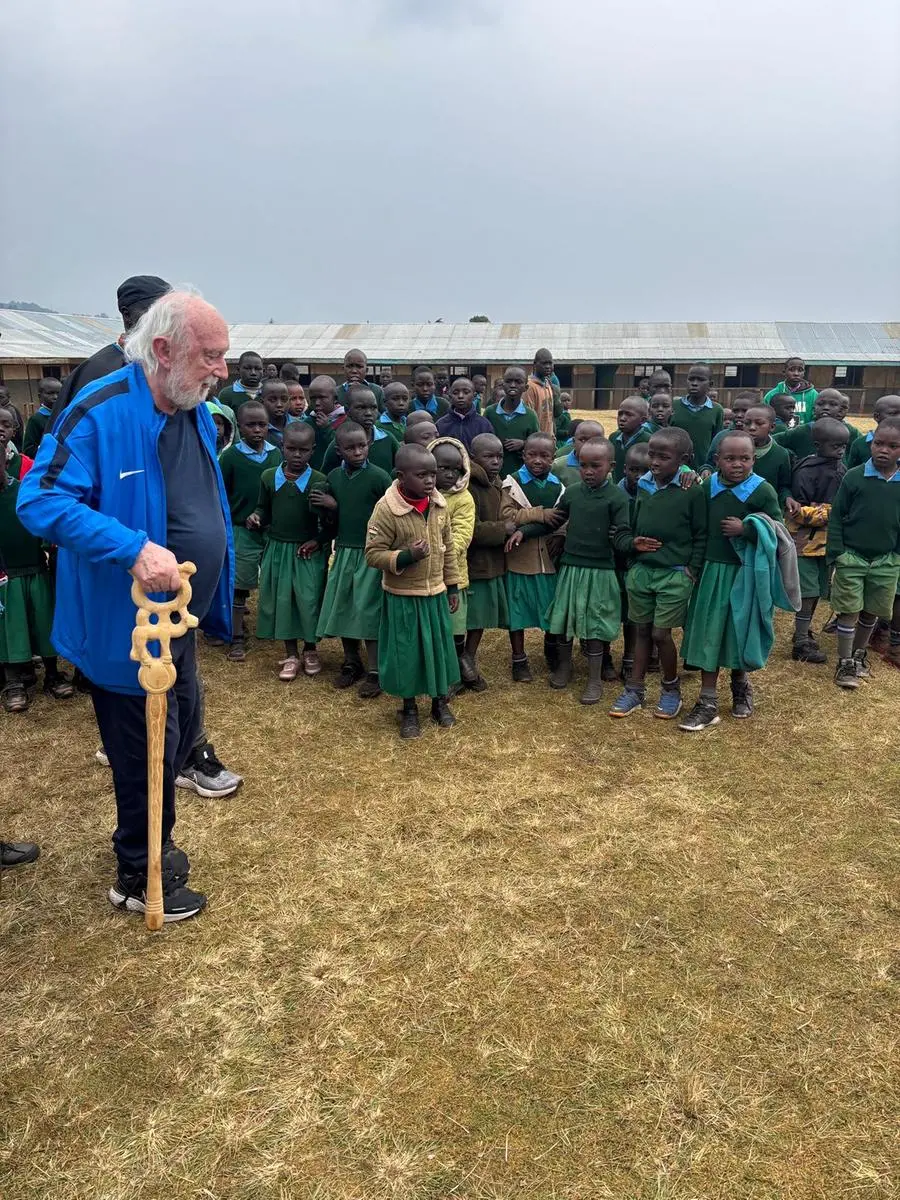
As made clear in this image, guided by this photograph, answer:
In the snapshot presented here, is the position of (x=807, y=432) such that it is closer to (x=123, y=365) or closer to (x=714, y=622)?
(x=714, y=622)

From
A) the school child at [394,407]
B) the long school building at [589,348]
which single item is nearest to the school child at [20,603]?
the school child at [394,407]

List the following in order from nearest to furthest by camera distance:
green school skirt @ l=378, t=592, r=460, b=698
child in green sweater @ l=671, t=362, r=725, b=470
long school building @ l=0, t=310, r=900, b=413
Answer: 1. green school skirt @ l=378, t=592, r=460, b=698
2. child in green sweater @ l=671, t=362, r=725, b=470
3. long school building @ l=0, t=310, r=900, b=413

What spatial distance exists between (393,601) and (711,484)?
1.91 meters

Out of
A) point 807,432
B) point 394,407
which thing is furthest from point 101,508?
point 807,432

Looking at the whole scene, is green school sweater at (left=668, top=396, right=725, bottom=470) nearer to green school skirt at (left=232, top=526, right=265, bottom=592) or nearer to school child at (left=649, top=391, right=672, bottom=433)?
school child at (left=649, top=391, right=672, bottom=433)

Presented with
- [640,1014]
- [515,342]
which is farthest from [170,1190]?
[515,342]

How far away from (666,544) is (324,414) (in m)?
3.21

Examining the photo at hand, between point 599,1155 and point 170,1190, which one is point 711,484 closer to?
point 599,1155

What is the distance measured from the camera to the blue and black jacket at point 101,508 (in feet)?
7.93

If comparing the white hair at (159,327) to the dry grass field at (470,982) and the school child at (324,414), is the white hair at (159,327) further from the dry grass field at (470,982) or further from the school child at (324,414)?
the school child at (324,414)

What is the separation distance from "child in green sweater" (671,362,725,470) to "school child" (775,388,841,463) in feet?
2.90

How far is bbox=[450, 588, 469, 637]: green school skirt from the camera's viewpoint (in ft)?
16.3

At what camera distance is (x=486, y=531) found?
5.04m

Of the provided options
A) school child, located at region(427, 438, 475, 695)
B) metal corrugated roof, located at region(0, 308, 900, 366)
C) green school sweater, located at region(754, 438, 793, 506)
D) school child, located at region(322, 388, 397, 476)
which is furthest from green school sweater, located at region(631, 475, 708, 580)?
metal corrugated roof, located at region(0, 308, 900, 366)
